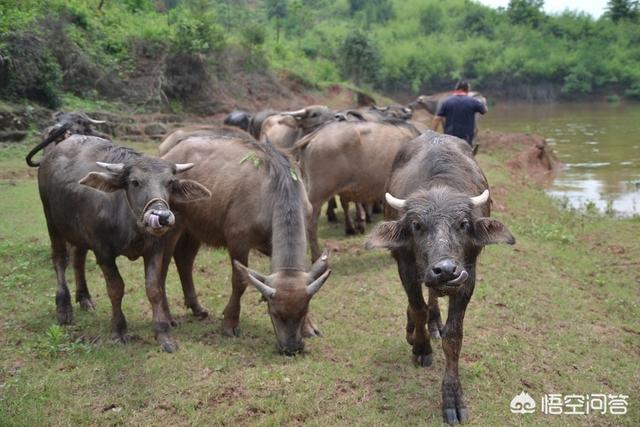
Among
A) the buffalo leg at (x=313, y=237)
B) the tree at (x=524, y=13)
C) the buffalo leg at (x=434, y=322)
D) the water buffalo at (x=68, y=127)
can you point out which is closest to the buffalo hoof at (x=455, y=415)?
the buffalo leg at (x=434, y=322)

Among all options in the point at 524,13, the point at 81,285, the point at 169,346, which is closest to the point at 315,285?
the point at 169,346

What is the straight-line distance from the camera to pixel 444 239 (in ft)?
13.6

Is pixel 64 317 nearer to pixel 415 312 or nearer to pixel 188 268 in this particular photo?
pixel 188 268

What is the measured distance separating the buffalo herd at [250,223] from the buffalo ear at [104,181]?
0.5 inches

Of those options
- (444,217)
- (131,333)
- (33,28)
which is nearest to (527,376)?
(444,217)

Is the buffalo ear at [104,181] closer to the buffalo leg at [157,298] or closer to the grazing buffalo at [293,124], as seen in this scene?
the buffalo leg at [157,298]

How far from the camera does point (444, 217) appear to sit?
4.26 metres

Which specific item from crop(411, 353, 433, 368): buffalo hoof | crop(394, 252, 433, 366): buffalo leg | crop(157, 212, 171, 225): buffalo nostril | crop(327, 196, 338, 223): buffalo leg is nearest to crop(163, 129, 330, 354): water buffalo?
crop(394, 252, 433, 366): buffalo leg

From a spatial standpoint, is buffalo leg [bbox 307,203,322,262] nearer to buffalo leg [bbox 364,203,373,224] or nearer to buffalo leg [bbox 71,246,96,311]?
buffalo leg [bbox 364,203,373,224]

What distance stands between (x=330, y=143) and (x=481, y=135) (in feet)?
55.4

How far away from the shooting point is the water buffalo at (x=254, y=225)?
5492mm

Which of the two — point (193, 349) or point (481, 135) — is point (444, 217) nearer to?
point (193, 349)

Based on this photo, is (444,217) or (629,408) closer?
(444,217)

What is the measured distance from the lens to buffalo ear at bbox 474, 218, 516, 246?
4379mm
